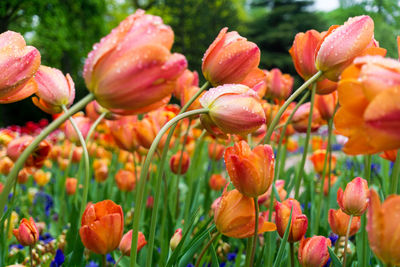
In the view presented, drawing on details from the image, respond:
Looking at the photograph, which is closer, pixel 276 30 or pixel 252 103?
pixel 252 103

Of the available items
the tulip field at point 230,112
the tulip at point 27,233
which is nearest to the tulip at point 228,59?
the tulip field at point 230,112

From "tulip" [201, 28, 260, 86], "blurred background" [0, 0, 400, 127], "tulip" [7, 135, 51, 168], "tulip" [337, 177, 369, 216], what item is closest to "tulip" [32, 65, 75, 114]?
"tulip" [7, 135, 51, 168]

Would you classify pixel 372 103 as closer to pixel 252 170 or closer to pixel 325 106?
pixel 252 170

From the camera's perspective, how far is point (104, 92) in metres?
0.38

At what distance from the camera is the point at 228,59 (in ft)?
1.97

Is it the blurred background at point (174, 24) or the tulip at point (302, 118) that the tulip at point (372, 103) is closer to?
the tulip at point (302, 118)

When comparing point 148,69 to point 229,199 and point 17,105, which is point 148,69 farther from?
point 17,105

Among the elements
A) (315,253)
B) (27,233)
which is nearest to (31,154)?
(27,233)

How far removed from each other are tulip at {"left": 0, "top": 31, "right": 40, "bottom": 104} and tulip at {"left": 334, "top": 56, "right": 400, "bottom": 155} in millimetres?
346

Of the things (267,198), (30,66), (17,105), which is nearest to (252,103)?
(30,66)

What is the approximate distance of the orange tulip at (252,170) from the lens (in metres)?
0.51

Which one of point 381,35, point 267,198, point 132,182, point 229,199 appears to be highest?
point 229,199

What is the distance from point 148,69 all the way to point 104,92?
0.15 feet

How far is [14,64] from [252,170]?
0.31 m
